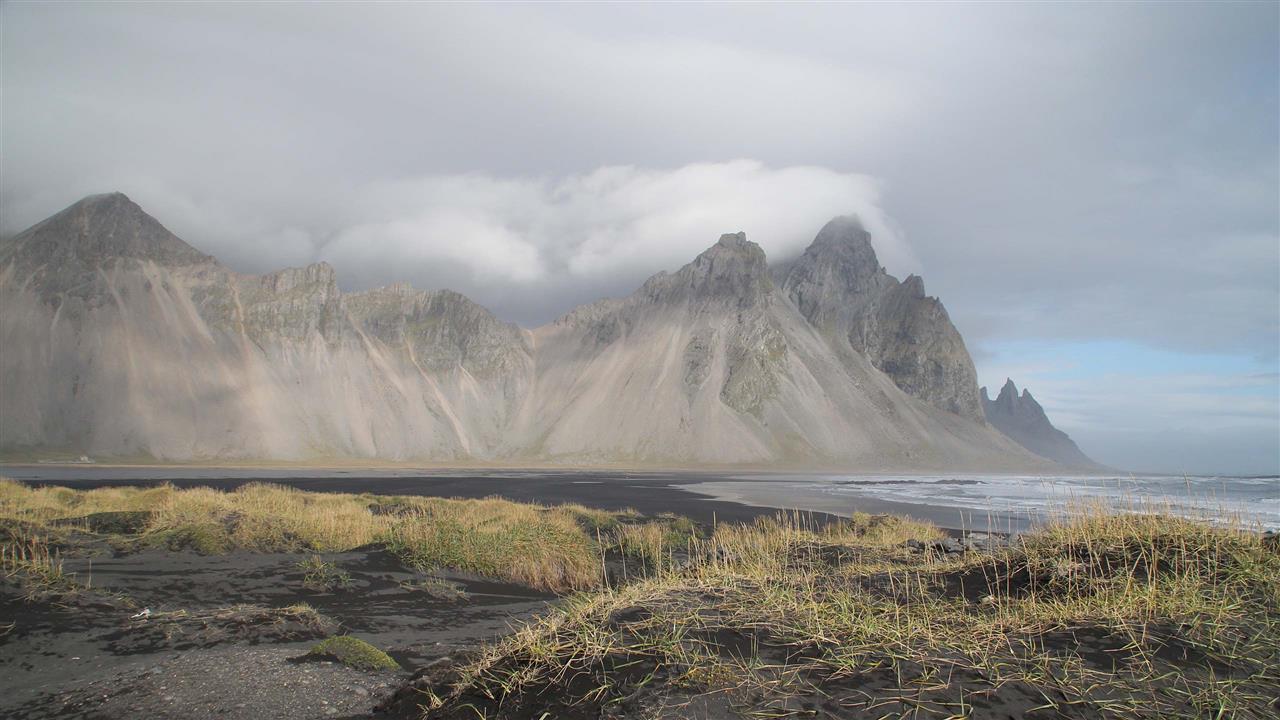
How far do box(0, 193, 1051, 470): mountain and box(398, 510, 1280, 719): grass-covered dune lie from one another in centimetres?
13199

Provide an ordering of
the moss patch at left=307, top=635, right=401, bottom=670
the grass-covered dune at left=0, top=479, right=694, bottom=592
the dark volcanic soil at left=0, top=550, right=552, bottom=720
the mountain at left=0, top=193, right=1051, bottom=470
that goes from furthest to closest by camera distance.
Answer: the mountain at left=0, top=193, right=1051, bottom=470
the grass-covered dune at left=0, top=479, right=694, bottom=592
the moss patch at left=307, top=635, right=401, bottom=670
the dark volcanic soil at left=0, top=550, right=552, bottom=720

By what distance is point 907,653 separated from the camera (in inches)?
251

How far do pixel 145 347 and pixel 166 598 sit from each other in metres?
135

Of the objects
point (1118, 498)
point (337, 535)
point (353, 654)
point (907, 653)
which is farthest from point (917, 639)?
point (337, 535)

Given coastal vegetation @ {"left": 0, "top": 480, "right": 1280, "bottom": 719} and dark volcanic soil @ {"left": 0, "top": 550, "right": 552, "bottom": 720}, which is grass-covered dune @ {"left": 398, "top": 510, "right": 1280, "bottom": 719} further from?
dark volcanic soil @ {"left": 0, "top": 550, "right": 552, "bottom": 720}

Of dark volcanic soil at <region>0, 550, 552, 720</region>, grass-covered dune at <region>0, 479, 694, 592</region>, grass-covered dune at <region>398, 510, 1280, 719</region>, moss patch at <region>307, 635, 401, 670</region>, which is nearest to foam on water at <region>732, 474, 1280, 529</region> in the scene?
grass-covered dune at <region>398, 510, 1280, 719</region>

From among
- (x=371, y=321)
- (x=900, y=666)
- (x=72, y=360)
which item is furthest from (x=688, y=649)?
(x=371, y=321)

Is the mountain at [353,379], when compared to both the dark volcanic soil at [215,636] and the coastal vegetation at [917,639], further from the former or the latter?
the coastal vegetation at [917,639]

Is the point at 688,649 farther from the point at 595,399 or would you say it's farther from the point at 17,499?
the point at 595,399

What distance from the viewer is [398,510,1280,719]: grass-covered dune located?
5.69 metres

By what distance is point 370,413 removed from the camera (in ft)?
493

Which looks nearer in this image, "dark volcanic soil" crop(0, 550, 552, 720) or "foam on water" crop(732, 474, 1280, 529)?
"dark volcanic soil" crop(0, 550, 552, 720)

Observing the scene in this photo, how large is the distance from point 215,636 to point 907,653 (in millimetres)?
9992

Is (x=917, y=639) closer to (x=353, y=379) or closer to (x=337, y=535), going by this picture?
(x=337, y=535)
